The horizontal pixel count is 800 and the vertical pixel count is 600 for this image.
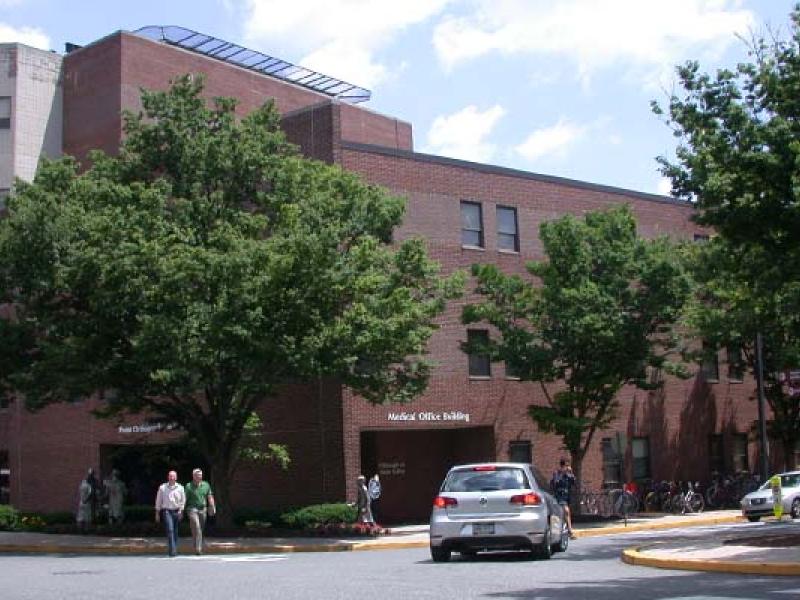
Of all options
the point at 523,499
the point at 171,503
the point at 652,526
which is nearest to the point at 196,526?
the point at 171,503

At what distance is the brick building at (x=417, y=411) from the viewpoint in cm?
3262

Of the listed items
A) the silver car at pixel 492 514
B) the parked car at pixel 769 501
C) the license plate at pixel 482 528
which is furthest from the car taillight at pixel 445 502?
the parked car at pixel 769 501

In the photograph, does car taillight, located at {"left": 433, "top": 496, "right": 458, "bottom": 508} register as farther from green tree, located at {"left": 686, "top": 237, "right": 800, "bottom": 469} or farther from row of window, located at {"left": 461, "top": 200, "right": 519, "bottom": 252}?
row of window, located at {"left": 461, "top": 200, "right": 519, "bottom": 252}

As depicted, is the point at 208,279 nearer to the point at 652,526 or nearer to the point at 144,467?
the point at 652,526

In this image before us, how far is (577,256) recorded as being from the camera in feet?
103

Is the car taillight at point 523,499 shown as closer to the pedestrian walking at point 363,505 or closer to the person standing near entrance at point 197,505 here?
the person standing near entrance at point 197,505

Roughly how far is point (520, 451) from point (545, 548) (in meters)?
18.6

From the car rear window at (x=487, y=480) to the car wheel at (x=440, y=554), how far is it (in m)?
0.93

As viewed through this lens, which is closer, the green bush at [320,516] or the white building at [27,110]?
the green bush at [320,516]

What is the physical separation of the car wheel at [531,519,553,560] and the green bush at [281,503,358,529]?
10.9 meters

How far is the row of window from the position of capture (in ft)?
116

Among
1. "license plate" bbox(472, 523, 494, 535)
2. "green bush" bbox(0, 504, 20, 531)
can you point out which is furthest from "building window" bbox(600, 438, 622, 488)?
"license plate" bbox(472, 523, 494, 535)

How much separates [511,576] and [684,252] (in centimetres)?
1570

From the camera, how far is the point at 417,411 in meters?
33.1
